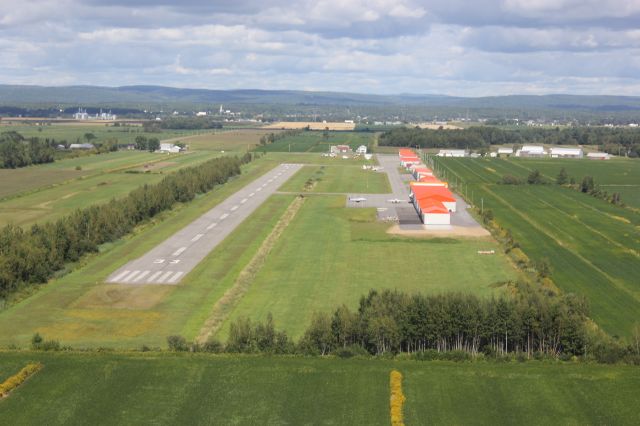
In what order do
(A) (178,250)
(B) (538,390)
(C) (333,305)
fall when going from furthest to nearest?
(A) (178,250) → (C) (333,305) → (B) (538,390)

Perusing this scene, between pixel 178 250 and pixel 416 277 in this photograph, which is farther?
pixel 178 250

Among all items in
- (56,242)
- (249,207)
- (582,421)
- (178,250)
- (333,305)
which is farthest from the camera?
(249,207)

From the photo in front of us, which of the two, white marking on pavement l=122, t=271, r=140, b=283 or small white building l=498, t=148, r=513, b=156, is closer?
white marking on pavement l=122, t=271, r=140, b=283

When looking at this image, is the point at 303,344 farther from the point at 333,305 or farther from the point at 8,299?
the point at 8,299

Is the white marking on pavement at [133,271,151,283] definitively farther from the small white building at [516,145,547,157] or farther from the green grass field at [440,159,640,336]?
the small white building at [516,145,547,157]

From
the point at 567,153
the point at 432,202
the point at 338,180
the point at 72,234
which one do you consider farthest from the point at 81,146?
the point at 72,234

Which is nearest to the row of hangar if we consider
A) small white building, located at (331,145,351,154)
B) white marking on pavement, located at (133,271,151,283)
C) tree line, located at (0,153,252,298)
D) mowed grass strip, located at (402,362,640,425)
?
tree line, located at (0,153,252,298)

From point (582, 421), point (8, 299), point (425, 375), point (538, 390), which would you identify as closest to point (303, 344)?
point (425, 375)

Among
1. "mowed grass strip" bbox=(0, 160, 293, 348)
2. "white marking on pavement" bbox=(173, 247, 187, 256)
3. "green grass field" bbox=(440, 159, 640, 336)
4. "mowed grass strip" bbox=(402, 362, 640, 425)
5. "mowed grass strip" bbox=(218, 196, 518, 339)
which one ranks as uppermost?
"green grass field" bbox=(440, 159, 640, 336)
